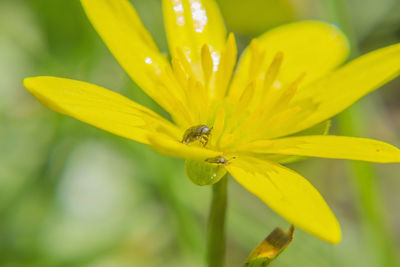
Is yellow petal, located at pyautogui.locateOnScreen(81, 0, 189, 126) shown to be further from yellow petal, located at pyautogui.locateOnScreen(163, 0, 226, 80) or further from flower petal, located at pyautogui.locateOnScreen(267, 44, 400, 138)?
flower petal, located at pyautogui.locateOnScreen(267, 44, 400, 138)

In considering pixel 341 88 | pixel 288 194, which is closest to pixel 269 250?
pixel 288 194

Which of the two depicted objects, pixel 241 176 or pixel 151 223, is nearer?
pixel 241 176

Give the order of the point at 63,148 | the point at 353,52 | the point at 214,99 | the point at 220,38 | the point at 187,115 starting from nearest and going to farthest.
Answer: the point at 187,115 < the point at 214,99 < the point at 220,38 < the point at 63,148 < the point at 353,52

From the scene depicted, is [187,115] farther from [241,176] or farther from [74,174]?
[74,174]

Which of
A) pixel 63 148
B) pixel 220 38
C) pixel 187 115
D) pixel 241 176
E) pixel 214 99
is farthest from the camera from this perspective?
pixel 63 148

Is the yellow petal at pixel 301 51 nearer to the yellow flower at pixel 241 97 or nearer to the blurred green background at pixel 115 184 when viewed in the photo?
the yellow flower at pixel 241 97

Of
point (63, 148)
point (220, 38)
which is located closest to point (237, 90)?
point (220, 38)

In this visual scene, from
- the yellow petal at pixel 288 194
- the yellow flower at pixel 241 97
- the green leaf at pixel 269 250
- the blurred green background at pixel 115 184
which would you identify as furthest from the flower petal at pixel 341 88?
the blurred green background at pixel 115 184
